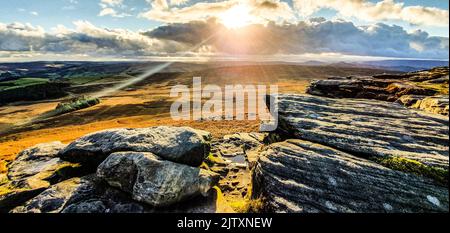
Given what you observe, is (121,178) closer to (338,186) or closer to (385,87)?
(338,186)

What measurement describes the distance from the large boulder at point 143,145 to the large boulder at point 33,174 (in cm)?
63

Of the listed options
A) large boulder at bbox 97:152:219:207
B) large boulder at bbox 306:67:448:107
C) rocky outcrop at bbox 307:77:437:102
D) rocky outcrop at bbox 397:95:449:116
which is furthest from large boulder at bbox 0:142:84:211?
rocky outcrop at bbox 397:95:449:116

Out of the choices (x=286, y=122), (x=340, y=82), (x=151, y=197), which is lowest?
(x=151, y=197)

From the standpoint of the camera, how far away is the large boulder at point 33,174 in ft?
32.0

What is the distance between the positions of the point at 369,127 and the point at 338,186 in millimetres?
3157

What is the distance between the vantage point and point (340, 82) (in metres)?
15.0

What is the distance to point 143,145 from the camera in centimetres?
1062

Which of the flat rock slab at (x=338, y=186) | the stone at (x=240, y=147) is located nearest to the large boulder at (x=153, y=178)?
the flat rock slab at (x=338, y=186)

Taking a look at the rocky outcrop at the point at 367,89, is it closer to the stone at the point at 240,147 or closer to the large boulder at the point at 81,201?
the stone at the point at 240,147

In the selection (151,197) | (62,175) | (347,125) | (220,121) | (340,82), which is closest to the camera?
(151,197)
